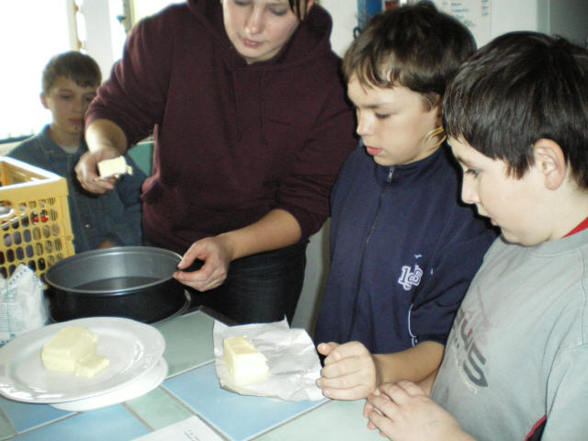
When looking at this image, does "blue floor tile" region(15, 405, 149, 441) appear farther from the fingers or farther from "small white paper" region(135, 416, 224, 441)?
the fingers

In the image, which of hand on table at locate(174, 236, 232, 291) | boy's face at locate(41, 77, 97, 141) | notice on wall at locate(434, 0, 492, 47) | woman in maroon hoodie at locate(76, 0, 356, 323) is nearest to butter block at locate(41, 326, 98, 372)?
hand on table at locate(174, 236, 232, 291)

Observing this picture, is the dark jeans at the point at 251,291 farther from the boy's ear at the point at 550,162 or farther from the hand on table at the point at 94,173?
the boy's ear at the point at 550,162

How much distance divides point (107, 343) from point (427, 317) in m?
0.60

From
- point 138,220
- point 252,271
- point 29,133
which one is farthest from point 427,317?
point 29,133

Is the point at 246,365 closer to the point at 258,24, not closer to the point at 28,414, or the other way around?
the point at 28,414

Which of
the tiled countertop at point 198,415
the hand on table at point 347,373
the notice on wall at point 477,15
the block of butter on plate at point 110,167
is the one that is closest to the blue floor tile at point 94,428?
the tiled countertop at point 198,415

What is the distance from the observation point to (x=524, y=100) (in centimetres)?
74

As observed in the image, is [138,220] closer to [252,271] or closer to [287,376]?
[252,271]

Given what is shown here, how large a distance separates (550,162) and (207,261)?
70 centimetres

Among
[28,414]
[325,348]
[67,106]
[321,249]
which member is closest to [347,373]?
[325,348]

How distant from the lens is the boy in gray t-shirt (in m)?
0.71

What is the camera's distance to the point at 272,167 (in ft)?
Answer: 4.56

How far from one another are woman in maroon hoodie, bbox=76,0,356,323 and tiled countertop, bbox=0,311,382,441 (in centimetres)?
49

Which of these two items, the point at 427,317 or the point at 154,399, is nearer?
the point at 154,399
